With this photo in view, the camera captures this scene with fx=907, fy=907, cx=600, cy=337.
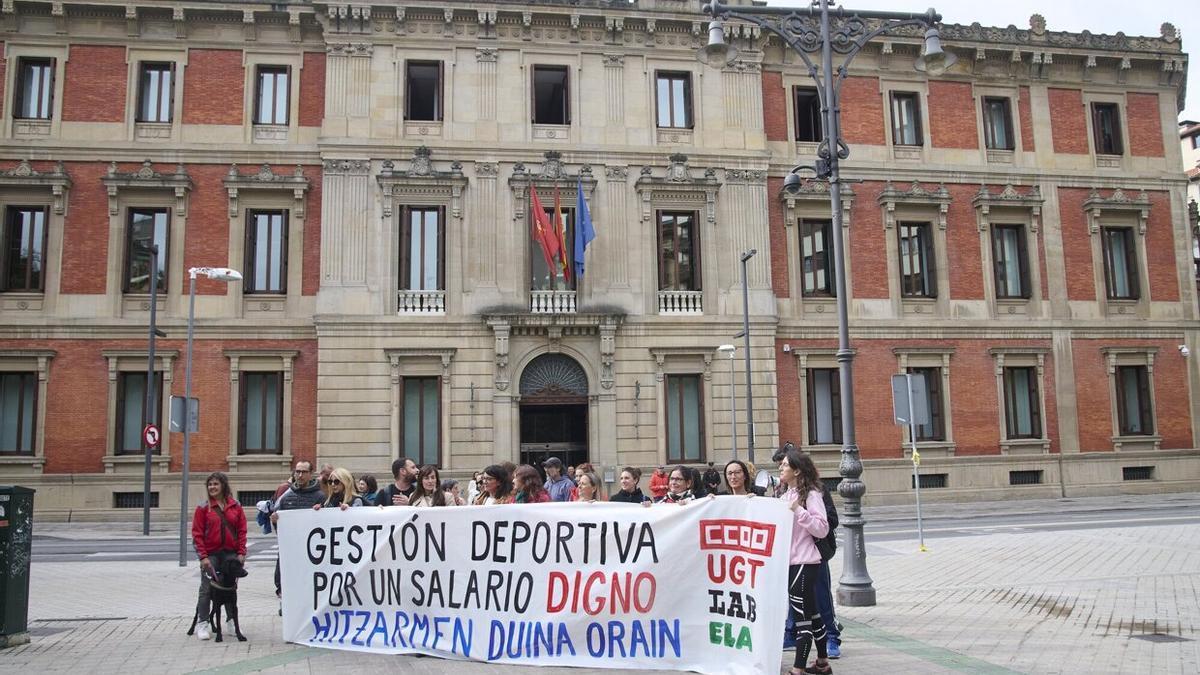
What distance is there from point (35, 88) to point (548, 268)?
1603 centimetres

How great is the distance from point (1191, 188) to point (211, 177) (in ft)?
218

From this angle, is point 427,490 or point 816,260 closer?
point 427,490

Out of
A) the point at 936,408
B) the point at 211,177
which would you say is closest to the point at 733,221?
the point at 936,408

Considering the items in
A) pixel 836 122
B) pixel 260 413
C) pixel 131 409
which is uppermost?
pixel 836 122

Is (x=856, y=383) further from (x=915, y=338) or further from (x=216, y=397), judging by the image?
(x=216, y=397)

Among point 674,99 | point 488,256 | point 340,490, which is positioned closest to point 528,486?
point 340,490

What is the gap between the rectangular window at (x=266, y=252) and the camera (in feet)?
88.8

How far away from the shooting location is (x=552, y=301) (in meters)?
27.3

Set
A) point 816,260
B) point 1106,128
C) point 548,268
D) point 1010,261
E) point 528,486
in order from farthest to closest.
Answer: point 1106,128 → point 1010,261 → point 816,260 → point 548,268 → point 528,486

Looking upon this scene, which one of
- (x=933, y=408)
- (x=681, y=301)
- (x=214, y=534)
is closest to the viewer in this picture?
(x=214, y=534)

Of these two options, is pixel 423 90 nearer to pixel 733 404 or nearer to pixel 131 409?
pixel 131 409

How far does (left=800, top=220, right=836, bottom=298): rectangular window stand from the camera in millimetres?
29391

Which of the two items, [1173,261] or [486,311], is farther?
[1173,261]

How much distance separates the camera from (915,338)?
29.5 metres
